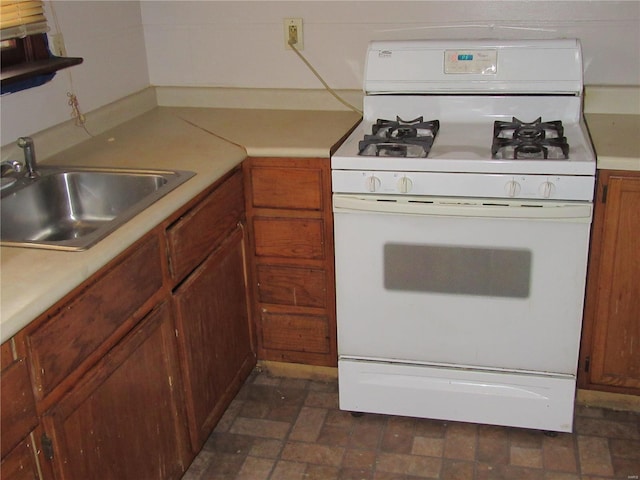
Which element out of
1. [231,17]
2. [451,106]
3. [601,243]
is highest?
[231,17]

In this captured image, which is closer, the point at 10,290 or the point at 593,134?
the point at 10,290

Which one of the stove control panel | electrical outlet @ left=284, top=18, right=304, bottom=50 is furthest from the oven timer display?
electrical outlet @ left=284, top=18, right=304, bottom=50

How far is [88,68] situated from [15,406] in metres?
1.45

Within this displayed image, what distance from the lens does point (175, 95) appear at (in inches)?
114

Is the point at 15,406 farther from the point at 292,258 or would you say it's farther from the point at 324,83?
the point at 324,83

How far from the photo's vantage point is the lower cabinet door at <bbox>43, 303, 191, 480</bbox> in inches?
58.8

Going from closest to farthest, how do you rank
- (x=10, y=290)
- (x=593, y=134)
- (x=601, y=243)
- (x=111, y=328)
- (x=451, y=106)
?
(x=10, y=290)
(x=111, y=328)
(x=601, y=243)
(x=593, y=134)
(x=451, y=106)

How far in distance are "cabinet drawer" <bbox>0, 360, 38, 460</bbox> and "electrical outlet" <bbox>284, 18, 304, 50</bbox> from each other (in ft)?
5.63

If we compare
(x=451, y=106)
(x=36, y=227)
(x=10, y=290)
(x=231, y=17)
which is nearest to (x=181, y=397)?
(x=36, y=227)

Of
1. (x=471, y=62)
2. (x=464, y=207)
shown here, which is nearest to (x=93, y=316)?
(x=464, y=207)

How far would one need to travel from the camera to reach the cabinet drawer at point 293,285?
2.41 m

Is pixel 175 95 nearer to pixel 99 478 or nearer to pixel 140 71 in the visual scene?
pixel 140 71

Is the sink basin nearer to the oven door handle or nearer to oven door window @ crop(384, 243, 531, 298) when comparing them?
the oven door handle

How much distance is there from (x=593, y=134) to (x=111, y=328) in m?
1.54
